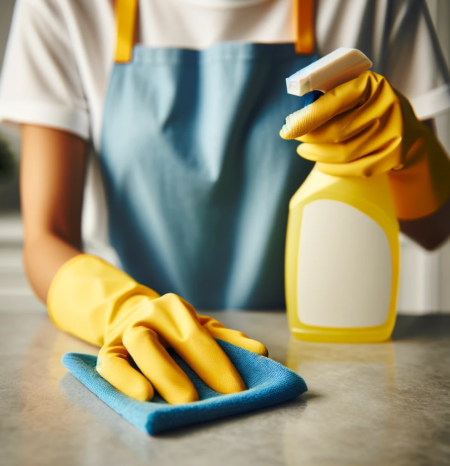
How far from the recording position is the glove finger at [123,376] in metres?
0.44

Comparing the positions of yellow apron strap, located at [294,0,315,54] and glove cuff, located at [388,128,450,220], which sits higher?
yellow apron strap, located at [294,0,315,54]

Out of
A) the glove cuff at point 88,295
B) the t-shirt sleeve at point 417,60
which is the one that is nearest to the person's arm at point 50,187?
the glove cuff at point 88,295

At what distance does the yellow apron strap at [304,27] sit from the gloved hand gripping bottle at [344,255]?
16.3 inches

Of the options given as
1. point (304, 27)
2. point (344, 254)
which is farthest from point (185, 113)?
point (344, 254)

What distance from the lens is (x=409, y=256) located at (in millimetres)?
1579

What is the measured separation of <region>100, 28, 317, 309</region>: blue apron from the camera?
0.97 metres

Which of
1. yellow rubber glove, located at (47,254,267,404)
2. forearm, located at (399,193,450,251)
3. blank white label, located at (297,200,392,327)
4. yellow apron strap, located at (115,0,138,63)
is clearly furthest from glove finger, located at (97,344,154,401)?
forearm, located at (399,193,450,251)

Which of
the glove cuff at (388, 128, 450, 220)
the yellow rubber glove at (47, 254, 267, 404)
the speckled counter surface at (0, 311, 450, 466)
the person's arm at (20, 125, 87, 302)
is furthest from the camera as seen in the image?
the person's arm at (20, 125, 87, 302)

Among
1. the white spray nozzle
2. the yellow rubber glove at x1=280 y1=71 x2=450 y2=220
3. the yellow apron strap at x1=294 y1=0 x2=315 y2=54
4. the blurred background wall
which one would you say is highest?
the yellow apron strap at x1=294 y1=0 x2=315 y2=54

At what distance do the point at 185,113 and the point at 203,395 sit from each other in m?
0.67

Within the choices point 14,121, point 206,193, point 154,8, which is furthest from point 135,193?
point 154,8

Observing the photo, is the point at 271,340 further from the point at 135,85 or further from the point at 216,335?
the point at 135,85

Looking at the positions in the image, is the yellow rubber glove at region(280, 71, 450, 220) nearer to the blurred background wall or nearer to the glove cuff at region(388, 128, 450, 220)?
the glove cuff at region(388, 128, 450, 220)

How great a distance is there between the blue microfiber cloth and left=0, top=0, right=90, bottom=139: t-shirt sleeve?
22.9 inches
